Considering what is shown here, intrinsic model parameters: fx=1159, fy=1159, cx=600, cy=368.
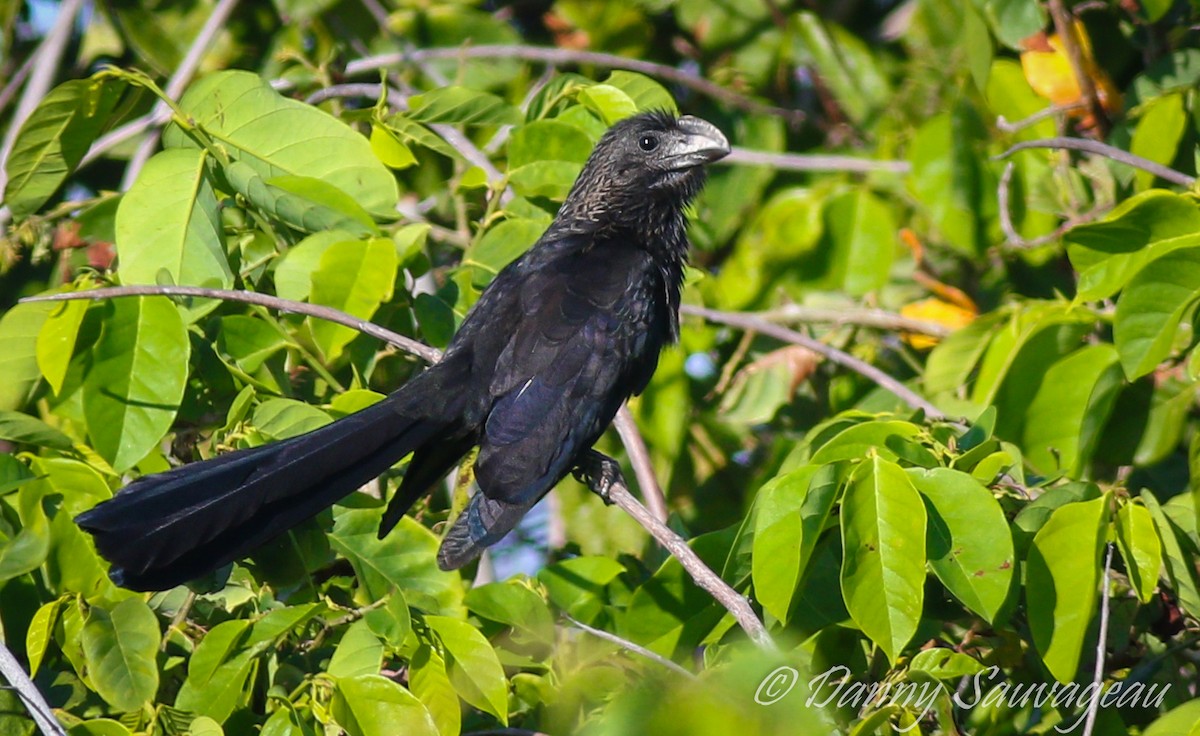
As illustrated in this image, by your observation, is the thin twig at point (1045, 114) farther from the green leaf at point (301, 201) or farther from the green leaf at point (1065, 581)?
the green leaf at point (301, 201)

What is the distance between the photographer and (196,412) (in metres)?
2.49

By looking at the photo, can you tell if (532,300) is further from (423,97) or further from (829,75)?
(829,75)

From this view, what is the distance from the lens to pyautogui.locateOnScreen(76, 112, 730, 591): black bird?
201 centimetres

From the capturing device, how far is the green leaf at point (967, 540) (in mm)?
1868

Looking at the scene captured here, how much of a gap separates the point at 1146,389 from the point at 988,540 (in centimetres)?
108

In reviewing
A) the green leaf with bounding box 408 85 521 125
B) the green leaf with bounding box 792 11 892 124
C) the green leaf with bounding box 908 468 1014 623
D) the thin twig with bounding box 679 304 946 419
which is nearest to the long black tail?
the green leaf with bounding box 408 85 521 125

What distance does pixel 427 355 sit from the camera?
2.61 metres

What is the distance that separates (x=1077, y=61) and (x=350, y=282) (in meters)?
2.18

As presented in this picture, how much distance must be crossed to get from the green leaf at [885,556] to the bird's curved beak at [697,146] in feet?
4.87

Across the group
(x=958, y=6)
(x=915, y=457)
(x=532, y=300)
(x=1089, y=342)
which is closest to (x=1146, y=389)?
(x=1089, y=342)

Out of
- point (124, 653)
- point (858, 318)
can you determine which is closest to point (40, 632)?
point (124, 653)

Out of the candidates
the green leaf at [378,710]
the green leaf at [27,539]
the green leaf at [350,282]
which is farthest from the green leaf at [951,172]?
the green leaf at [27,539]

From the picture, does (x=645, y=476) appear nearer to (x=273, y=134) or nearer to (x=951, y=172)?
(x=273, y=134)

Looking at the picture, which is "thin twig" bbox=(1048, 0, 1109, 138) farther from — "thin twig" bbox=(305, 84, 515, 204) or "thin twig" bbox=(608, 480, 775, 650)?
"thin twig" bbox=(608, 480, 775, 650)
